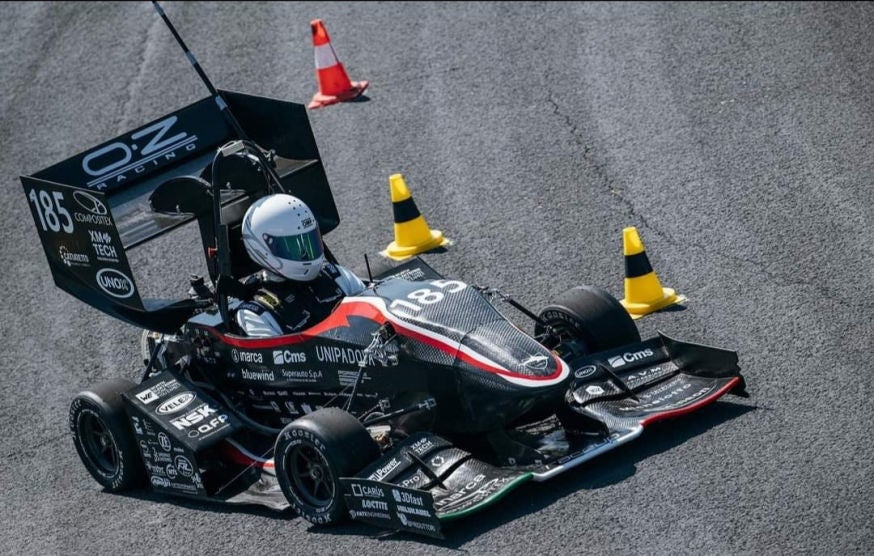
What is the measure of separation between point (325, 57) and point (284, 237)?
6.62 m

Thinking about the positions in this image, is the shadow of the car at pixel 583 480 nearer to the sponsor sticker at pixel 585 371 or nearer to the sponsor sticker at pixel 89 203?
the sponsor sticker at pixel 585 371

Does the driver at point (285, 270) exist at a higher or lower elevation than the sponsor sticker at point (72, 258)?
lower

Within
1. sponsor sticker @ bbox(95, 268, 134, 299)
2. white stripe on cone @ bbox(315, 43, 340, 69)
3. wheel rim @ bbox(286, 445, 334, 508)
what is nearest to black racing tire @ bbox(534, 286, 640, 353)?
wheel rim @ bbox(286, 445, 334, 508)

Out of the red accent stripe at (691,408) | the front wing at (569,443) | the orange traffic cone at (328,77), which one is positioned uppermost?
the orange traffic cone at (328,77)

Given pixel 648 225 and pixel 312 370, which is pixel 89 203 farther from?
pixel 648 225

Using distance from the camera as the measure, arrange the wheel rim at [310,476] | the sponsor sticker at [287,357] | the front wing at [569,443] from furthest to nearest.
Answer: the sponsor sticker at [287,357] < the wheel rim at [310,476] < the front wing at [569,443]

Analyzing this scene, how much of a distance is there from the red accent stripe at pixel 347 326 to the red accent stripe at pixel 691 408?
0.63m

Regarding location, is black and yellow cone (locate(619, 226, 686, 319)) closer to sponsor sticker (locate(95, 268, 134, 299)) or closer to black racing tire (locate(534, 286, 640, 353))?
black racing tire (locate(534, 286, 640, 353))

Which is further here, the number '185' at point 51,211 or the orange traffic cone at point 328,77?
the orange traffic cone at point 328,77

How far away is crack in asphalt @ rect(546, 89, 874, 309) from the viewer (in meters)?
9.45

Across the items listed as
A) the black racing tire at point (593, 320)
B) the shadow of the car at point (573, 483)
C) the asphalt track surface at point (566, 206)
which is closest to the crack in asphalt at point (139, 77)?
the asphalt track surface at point (566, 206)

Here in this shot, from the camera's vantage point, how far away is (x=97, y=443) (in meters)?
9.16

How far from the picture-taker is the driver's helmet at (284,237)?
27.9ft

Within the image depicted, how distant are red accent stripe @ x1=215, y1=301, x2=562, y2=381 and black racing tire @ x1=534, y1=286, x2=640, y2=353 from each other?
0.87m
